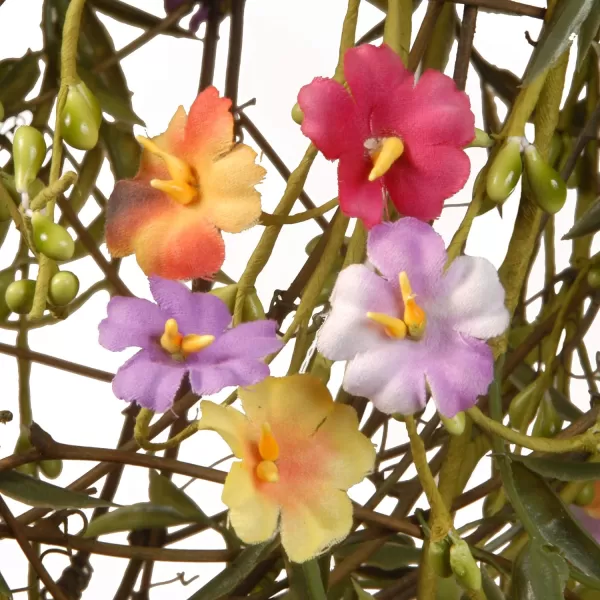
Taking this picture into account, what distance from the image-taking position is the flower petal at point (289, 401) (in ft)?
0.77

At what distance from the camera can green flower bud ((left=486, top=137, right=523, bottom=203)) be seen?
231mm

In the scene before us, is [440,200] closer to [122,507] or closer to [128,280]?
[122,507]

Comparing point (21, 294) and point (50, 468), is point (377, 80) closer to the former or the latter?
point (21, 294)

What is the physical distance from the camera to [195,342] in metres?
0.21

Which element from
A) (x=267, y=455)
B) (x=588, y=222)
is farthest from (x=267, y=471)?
(x=588, y=222)

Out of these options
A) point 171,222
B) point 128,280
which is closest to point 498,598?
point 171,222

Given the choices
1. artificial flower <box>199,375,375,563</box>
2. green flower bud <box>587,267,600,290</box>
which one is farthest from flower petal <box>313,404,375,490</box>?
green flower bud <box>587,267,600,290</box>

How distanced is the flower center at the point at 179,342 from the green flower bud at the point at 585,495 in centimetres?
16

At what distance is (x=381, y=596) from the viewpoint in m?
0.33

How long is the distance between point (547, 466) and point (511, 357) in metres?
0.09

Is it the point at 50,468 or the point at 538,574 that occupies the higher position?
the point at 50,468

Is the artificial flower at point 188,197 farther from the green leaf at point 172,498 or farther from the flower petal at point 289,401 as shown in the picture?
the green leaf at point 172,498

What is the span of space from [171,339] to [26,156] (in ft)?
0.18

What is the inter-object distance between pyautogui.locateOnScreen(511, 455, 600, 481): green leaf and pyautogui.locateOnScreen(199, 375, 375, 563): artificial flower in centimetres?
5
